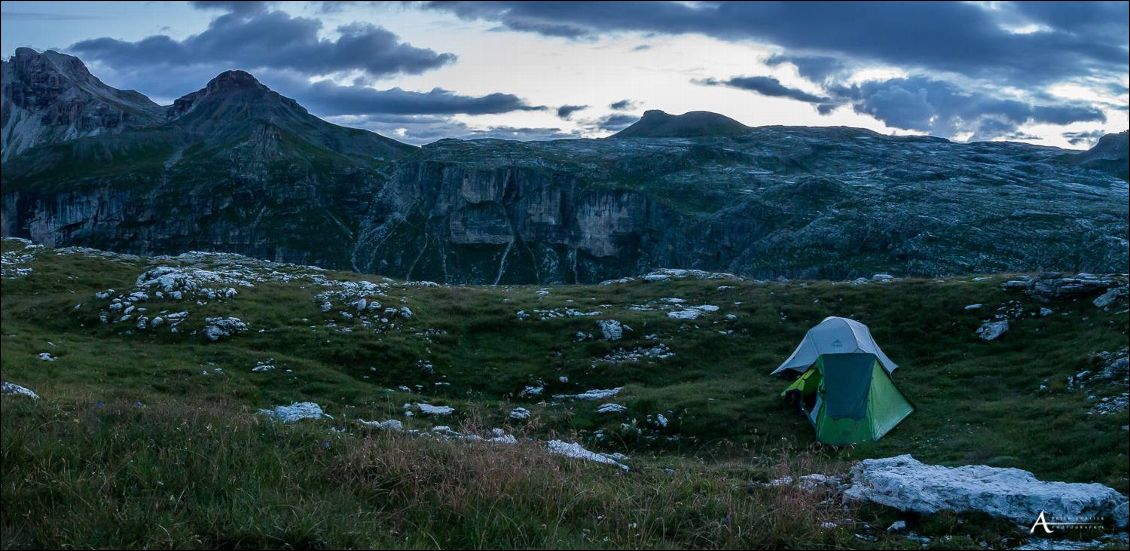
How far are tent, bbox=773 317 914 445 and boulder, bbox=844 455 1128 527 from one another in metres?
11.8

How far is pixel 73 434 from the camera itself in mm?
9188

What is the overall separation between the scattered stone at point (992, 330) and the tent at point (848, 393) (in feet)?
23.2

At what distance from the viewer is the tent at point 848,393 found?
21.8 meters

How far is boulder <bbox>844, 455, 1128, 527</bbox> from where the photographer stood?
8891 mm

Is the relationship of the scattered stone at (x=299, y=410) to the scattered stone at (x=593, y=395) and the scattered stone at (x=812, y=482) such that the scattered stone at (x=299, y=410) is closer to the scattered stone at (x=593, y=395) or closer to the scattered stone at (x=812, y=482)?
the scattered stone at (x=593, y=395)

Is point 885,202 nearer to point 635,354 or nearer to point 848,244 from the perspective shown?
point 848,244

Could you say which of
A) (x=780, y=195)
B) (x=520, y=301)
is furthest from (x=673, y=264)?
(x=520, y=301)

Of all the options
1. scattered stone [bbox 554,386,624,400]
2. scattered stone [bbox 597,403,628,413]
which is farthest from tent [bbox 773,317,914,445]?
scattered stone [bbox 554,386,624,400]

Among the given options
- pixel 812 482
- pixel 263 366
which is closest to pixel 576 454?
pixel 812 482

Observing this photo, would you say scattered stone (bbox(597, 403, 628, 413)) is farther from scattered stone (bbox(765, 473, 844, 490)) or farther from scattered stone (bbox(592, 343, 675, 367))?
scattered stone (bbox(765, 473, 844, 490))

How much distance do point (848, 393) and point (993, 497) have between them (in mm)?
13677

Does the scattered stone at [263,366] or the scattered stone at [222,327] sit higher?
the scattered stone at [222,327]
